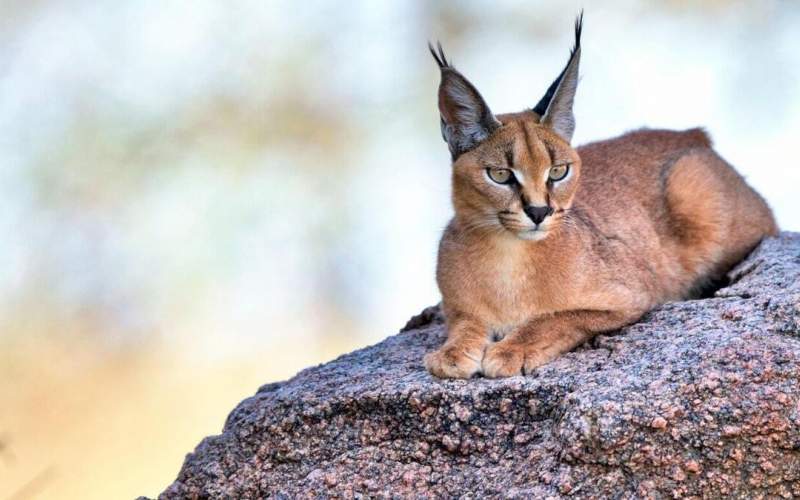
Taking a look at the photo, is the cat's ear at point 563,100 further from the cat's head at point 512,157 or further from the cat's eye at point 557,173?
the cat's eye at point 557,173

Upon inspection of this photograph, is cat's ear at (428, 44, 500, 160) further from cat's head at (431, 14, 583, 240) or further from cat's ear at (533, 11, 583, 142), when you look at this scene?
cat's ear at (533, 11, 583, 142)

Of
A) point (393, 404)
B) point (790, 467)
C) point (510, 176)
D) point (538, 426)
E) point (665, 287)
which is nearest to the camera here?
point (790, 467)

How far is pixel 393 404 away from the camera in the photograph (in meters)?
5.01

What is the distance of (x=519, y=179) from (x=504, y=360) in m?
0.88

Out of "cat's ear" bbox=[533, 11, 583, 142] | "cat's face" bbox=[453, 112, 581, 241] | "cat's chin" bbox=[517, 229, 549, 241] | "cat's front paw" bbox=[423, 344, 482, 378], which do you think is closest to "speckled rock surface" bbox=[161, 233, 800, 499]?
"cat's front paw" bbox=[423, 344, 482, 378]

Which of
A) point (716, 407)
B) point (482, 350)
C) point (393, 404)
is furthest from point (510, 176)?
point (716, 407)

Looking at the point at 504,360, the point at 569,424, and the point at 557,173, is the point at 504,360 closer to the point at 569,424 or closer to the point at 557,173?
the point at 569,424

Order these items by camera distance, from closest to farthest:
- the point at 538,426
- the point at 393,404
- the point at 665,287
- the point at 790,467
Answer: the point at 790,467 < the point at 538,426 < the point at 393,404 < the point at 665,287

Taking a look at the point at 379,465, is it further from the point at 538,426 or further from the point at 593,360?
the point at 593,360

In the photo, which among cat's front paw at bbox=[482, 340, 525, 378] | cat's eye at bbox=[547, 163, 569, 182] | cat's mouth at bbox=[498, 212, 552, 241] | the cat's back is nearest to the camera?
cat's front paw at bbox=[482, 340, 525, 378]

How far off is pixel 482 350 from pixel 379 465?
879 millimetres

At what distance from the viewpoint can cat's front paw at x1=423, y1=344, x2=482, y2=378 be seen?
5.16m

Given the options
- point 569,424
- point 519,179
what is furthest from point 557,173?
point 569,424

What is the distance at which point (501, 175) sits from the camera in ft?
17.6
